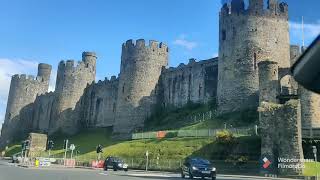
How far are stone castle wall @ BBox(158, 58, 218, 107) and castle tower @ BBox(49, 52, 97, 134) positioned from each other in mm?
17632

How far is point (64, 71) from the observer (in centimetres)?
7369

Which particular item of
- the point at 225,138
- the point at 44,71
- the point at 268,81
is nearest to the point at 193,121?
the point at 268,81

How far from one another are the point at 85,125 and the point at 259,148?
149ft

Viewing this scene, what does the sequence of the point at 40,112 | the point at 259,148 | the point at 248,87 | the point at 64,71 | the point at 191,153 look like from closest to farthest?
the point at 259,148 < the point at 191,153 < the point at 248,87 < the point at 64,71 < the point at 40,112

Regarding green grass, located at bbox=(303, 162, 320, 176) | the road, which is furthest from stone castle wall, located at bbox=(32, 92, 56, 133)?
green grass, located at bbox=(303, 162, 320, 176)

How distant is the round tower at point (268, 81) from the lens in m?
41.1

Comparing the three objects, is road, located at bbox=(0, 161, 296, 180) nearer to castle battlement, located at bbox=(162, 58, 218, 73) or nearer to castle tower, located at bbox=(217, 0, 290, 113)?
castle tower, located at bbox=(217, 0, 290, 113)

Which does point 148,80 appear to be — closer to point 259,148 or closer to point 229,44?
point 229,44

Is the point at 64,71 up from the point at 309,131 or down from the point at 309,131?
up

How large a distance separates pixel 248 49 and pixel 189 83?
13724mm

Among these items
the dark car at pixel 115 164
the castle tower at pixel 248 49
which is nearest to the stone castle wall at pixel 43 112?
the castle tower at pixel 248 49

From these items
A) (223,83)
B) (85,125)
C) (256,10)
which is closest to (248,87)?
(223,83)

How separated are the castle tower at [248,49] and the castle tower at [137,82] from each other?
14050mm

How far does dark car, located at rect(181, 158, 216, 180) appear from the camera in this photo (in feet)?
79.3
